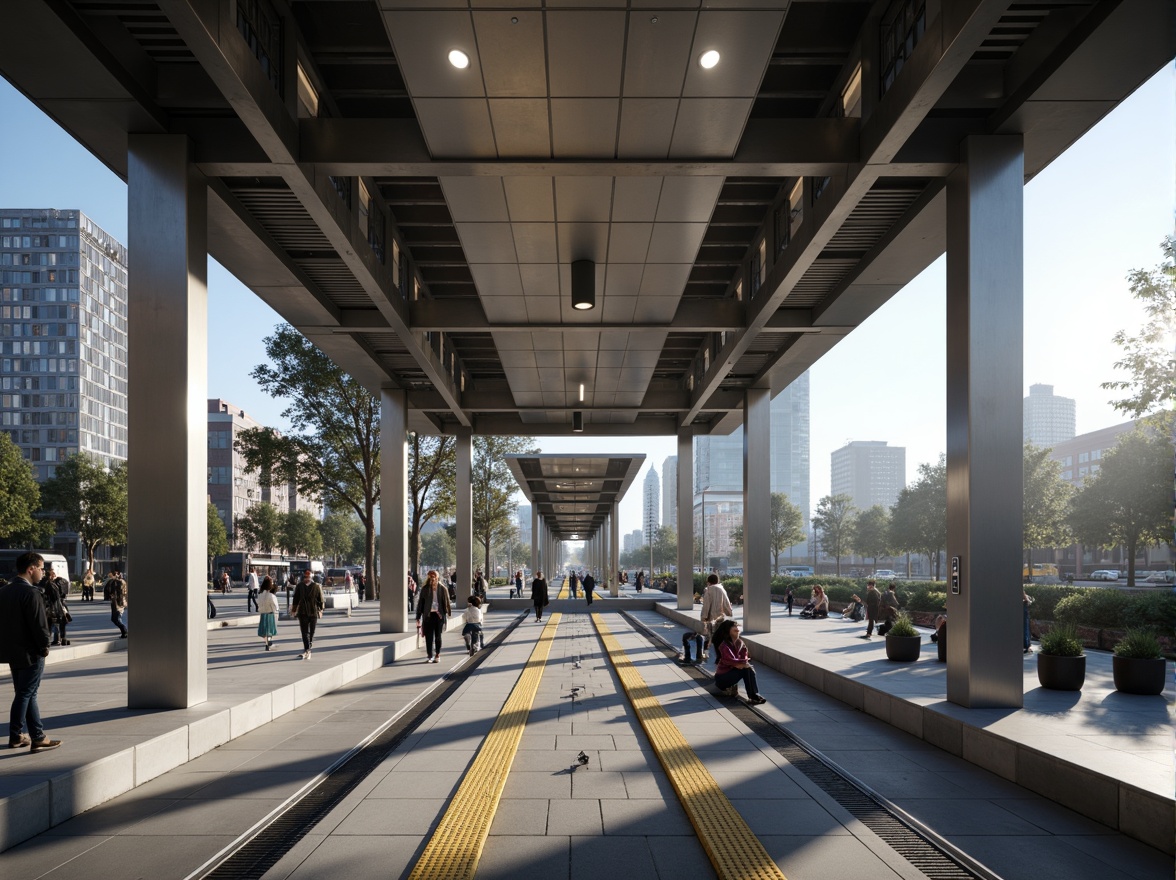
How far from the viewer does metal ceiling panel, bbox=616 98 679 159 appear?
8930mm

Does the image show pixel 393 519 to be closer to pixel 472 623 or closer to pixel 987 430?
pixel 472 623

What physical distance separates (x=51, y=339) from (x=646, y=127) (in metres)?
112

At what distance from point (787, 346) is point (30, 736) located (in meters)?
15.5

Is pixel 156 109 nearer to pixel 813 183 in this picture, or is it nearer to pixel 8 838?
pixel 8 838

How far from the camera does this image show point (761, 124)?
396 inches

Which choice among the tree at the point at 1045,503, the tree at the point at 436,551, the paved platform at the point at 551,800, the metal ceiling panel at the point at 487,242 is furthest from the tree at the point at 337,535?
the paved platform at the point at 551,800

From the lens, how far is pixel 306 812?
21.8 ft

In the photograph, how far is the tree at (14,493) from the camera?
49500mm

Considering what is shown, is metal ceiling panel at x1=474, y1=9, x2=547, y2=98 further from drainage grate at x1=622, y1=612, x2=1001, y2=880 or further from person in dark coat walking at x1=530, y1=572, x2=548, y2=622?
person in dark coat walking at x1=530, y1=572, x2=548, y2=622

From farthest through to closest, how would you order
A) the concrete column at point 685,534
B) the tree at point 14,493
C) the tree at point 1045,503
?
the tree at point 1045,503
the tree at point 14,493
the concrete column at point 685,534

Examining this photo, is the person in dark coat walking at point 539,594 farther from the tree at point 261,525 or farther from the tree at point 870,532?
the tree at point 261,525

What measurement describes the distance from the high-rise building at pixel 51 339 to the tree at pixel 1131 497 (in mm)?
100178

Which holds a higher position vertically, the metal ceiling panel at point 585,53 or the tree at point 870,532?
the metal ceiling panel at point 585,53

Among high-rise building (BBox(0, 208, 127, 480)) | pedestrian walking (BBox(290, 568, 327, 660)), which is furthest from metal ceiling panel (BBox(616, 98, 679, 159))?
high-rise building (BBox(0, 208, 127, 480))
